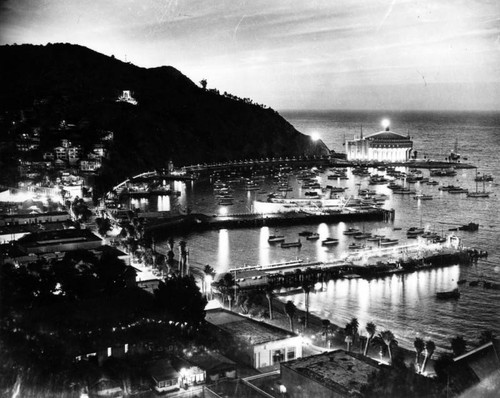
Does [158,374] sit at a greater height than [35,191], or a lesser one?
lesser

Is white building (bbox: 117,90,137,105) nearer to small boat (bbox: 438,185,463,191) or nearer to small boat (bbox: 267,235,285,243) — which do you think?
small boat (bbox: 438,185,463,191)

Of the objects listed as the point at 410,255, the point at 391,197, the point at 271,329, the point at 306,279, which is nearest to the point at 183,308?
the point at 271,329

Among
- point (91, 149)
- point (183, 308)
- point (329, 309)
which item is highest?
point (91, 149)

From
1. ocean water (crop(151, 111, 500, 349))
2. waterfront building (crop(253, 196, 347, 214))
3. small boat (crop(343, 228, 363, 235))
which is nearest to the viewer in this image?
ocean water (crop(151, 111, 500, 349))

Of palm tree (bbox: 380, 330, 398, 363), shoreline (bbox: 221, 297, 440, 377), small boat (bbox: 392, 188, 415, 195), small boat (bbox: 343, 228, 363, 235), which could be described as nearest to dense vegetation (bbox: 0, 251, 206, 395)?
shoreline (bbox: 221, 297, 440, 377)

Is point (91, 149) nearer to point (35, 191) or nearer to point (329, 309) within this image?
point (35, 191)

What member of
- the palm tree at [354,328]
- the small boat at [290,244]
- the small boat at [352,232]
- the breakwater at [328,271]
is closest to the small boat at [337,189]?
the small boat at [352,232]
